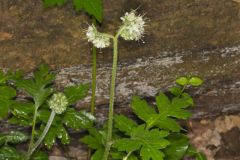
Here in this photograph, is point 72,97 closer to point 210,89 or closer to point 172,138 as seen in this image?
point 172,138

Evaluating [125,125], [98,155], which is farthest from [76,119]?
[125,125]

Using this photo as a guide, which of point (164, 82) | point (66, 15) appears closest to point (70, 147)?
point (164, 82)

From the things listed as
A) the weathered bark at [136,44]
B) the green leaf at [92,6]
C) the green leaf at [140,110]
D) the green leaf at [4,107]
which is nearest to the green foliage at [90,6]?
the green leaf at [92,6]

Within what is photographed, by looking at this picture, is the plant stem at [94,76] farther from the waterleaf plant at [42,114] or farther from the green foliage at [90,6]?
the green foliage at [90,6]

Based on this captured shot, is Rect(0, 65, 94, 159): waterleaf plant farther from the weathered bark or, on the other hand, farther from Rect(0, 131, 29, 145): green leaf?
the weathered bark

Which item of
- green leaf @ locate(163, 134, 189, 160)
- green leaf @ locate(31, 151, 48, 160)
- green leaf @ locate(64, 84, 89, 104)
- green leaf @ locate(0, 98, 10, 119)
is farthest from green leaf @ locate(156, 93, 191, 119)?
green leaf @ locate(0, 98, 10, 119)
